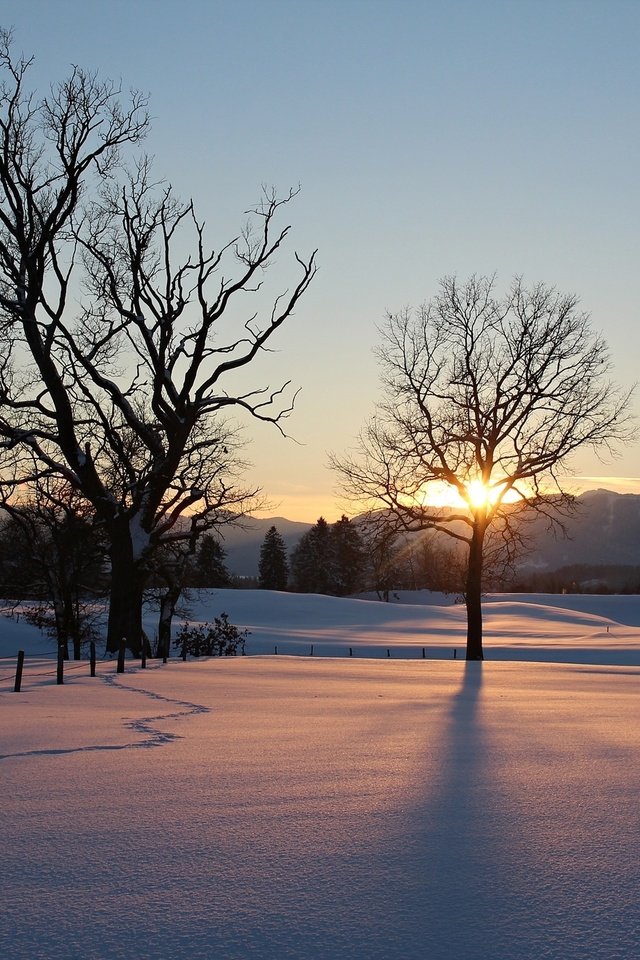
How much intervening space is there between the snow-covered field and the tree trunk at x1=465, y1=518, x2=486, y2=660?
17855 mm

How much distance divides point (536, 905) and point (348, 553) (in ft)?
323

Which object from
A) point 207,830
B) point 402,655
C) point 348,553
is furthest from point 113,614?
point 348,553

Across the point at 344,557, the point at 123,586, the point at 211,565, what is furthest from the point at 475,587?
the point at 344,557

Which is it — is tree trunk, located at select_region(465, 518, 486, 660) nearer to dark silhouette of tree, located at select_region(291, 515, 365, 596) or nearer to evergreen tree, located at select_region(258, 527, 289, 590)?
dark silhouette of tree, located at select_region(291, 515, 365, 596)

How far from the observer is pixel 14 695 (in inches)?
508

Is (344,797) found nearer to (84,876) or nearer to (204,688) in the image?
(84,876)

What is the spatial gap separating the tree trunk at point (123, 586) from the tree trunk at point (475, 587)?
407 inches

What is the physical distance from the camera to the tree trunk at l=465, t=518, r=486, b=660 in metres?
29.5

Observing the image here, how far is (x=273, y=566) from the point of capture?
104 m

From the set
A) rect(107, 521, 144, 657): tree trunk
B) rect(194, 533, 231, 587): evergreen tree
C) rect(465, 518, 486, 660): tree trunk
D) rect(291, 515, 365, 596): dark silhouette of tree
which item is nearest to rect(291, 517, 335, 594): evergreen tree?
rect(291, 515, 365, 596): dark silhouette of tree

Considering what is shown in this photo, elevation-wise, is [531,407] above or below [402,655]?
above

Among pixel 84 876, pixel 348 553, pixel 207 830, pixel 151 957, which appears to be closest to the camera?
pixel 151 957

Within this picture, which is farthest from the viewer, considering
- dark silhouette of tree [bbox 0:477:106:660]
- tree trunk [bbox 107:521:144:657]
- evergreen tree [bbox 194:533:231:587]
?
evergreen tree [bbox 194:533:231:587]

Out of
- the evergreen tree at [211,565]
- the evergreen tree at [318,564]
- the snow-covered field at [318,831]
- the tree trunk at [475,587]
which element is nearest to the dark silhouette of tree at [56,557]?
the tree trunk at [475,587]
